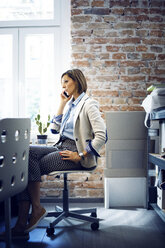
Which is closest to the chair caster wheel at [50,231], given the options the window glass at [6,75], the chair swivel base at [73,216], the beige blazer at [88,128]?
the chair swivel base at [73,216]

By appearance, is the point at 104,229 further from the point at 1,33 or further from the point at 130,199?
the point at 1,33

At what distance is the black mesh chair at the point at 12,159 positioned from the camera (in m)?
1.21

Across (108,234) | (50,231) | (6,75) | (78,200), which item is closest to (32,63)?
(6,75)

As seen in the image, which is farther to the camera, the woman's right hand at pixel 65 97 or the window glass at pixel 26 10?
the window glass at pixel 26 10

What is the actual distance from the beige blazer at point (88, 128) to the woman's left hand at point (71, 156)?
5cm

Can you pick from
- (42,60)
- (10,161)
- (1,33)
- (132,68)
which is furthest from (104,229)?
(1,33)

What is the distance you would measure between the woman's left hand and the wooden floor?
57 centimetres

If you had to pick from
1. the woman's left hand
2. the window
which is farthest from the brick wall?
the woman's left hand

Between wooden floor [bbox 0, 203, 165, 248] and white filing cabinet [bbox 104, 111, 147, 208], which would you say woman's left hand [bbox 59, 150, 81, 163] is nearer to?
wooden floor [bbox 0, 203, 165, 248]

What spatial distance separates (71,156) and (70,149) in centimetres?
11

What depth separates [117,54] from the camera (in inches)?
112

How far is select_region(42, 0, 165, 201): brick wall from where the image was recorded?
2.84 metres

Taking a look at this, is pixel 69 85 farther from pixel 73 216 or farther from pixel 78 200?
pixel 78 200

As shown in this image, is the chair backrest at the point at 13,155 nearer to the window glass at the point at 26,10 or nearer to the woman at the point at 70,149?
the woman at the point at 70,149
